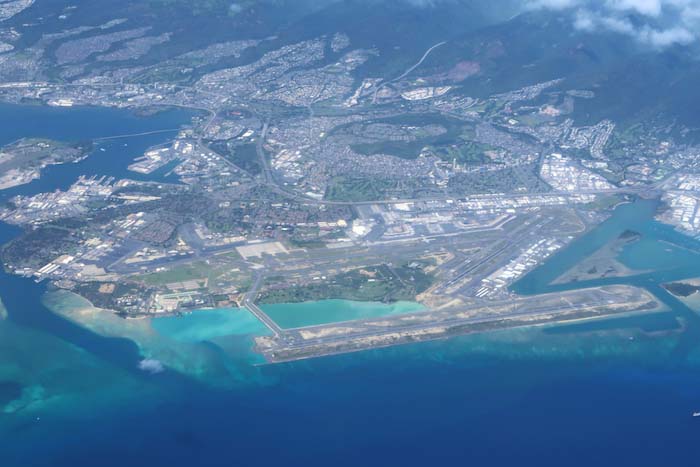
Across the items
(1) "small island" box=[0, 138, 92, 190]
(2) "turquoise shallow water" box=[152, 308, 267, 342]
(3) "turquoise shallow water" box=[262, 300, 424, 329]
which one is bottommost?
(3) "turquoise shallow water" box=[262, 300, 424, 329]

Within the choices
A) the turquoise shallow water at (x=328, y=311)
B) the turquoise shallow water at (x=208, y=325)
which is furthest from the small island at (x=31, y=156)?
the turquoise shallow water at (x=328, y=311)

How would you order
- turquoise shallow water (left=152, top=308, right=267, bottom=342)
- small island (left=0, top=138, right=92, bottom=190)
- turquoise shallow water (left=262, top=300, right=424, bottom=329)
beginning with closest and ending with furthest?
turquoise shallow water (left=152, top=308, right=267, bottom=342), turquoise shallow water (left=262, top=300, right=424, bottom=329), small island (left=0, top=138, right=92, bottom=190)

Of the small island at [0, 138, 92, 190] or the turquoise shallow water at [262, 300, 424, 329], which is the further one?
the small island at [0, 138, 92, 190]

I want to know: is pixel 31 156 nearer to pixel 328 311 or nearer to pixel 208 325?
pixel 208 325

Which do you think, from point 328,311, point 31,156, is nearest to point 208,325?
point 328,311

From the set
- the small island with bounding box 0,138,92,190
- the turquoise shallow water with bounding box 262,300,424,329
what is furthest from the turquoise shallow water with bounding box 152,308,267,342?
the small island with bounding box 0,138,92,190

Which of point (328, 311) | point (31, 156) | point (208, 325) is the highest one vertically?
point (31, 156)

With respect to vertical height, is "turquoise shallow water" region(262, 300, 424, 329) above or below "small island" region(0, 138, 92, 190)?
below

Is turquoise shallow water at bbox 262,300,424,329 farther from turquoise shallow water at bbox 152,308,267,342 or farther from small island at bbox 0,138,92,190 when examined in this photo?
small island at bbox 0,138,92,190

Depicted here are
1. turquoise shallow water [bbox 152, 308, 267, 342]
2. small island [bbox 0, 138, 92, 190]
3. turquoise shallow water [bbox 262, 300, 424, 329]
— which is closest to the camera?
turquoise shallow water [bbox 152, 308, 267, 342]
